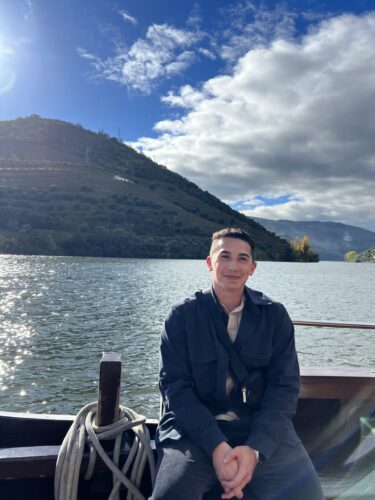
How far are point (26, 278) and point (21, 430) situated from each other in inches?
1367

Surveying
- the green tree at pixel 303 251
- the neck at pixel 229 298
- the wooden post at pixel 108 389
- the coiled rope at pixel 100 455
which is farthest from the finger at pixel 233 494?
the green tree at pixel 303 251

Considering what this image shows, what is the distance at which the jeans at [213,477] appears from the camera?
2.51 m

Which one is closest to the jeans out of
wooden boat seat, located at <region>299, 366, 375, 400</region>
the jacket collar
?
wooden boat seat, located at <region>299, 366, 375, 400</region>

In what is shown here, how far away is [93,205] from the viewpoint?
109188 millimetres

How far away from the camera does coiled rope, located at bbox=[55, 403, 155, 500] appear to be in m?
2.77

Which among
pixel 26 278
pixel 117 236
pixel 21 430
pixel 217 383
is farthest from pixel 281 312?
pixel 117 236

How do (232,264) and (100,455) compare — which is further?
(232,264)

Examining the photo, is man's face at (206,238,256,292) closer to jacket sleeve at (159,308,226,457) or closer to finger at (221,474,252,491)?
jacket sleeve at (159,308,226,457)

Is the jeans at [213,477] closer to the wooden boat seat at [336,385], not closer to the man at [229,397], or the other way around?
the man at [229,397]

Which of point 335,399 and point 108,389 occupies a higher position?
point 108,389

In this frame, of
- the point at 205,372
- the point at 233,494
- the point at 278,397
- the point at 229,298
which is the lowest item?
the point at 233,494

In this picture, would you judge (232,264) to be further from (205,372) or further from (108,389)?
(108,389)

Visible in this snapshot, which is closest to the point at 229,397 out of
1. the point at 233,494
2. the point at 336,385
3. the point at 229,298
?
the point at 233,494

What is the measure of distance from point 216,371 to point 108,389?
81 centimetres
